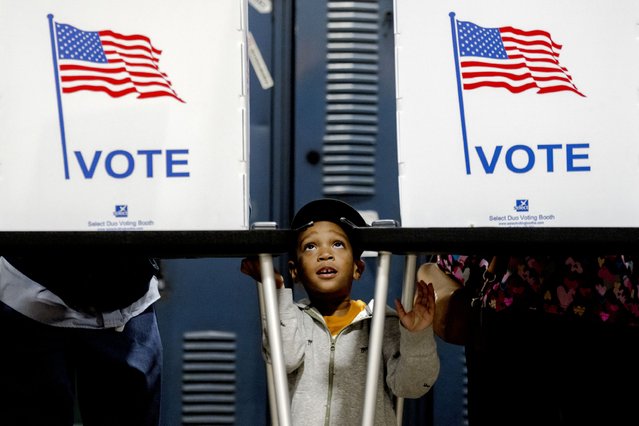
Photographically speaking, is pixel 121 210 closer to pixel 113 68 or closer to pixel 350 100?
pixel 113 68

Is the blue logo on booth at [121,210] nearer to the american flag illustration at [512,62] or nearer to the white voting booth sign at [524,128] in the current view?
the white voting booth sign at [524,128]

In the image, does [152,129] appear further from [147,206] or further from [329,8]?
[329,8]

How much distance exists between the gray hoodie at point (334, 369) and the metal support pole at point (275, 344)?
265mm

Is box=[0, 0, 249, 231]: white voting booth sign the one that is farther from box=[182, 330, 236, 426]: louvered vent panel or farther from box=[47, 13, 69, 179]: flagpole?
box=[182, 330, 236, 426]: louvered vent panel

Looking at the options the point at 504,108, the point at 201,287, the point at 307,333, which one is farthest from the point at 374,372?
the point at 201,287

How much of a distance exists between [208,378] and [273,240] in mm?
1104

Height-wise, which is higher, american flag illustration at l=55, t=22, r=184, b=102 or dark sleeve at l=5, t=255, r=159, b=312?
american flag illustration at l=55, t=22, r=184, b=102

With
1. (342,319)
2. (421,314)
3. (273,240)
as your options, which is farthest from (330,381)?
(273,240)

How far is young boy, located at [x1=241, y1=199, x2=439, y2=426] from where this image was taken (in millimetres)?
1391

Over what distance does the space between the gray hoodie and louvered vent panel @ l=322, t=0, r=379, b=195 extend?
74 cm

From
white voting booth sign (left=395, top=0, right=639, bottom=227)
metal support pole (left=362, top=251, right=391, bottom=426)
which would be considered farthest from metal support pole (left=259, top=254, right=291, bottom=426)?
white voting booth sign (left=395, top=0, right=639, bottom=227)

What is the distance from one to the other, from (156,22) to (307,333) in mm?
646

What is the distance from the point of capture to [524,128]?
1.14 m

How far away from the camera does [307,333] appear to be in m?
1.46
